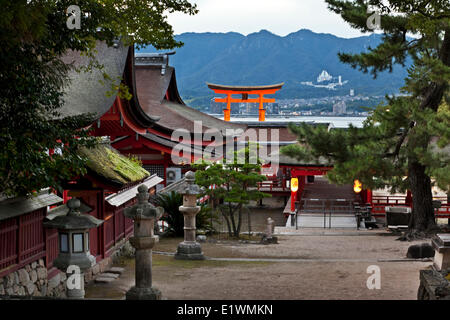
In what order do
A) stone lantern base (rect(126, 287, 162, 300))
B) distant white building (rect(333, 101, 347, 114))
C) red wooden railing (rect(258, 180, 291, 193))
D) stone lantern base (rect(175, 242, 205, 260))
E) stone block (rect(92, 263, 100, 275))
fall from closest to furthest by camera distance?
stone lantern base (rect(126, 287, 162, 300)) → stone block (rect(92, 263, 100, 275)) → stone lantern base (rect(175, 242, 205, 260)) → red wooden railing (rect(258, 180, 291, 193)) → distant white building (rect(333, 101, 347, 114))

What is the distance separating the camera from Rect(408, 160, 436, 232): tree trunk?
63.0 feet

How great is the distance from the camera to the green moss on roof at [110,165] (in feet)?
35.7

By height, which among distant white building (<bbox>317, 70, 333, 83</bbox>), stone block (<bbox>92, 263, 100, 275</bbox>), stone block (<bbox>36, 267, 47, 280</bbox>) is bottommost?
stone block (<bbox>92, 263, 100, 275</bbox>)

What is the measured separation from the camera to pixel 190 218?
13984 mm

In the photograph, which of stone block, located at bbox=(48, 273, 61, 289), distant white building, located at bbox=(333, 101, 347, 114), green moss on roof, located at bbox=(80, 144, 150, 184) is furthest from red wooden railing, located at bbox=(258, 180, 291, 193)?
distant white building, located at bbox=(333, 101, 347, 114)

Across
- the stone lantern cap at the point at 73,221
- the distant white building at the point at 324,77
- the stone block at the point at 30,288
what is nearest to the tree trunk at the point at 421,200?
the stone lantern cap at the point at 73,221

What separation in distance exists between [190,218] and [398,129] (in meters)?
7.11

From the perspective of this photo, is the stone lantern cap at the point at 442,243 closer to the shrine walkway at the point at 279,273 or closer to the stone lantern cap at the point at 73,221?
the shrine walkway at the point at 279,273

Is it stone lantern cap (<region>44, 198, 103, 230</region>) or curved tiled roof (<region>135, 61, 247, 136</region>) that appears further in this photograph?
curved tiled roof (<region>135, 61, 247, 136</region>)

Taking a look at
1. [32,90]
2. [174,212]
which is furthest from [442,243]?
[174,212]

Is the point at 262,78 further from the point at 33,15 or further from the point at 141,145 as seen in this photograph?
the point at 33,15

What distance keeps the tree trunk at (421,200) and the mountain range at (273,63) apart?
141603 mm

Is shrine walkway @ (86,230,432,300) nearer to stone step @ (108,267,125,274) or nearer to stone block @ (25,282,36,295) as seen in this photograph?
stone step @ (108,267,125,274)

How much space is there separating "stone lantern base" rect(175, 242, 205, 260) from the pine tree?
4646mm
